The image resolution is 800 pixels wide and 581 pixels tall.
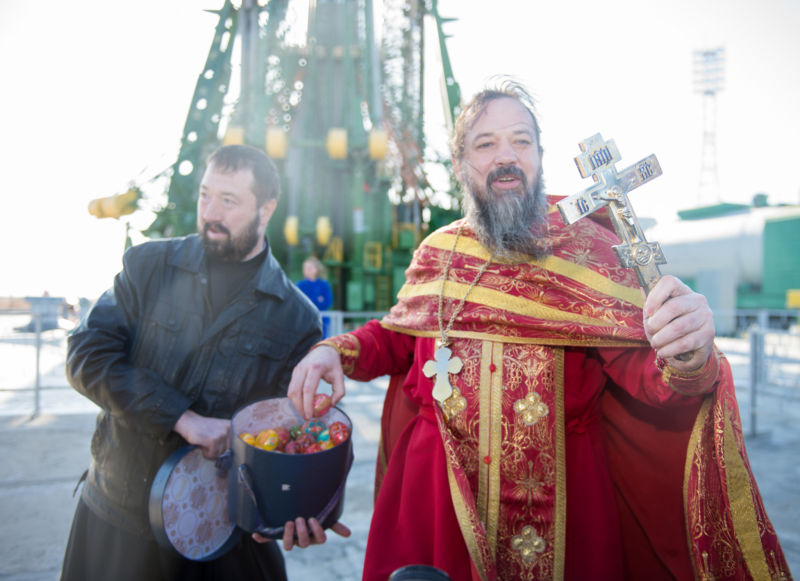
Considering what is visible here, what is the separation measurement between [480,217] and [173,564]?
5.87 ft

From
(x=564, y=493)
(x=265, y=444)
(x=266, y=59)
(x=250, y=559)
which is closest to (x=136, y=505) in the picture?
(x=250, y=559)

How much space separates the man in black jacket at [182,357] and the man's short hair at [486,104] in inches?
31.6

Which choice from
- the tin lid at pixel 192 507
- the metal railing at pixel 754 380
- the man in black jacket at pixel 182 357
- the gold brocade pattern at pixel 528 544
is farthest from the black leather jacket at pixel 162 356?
the metal railing at pixel 754 380

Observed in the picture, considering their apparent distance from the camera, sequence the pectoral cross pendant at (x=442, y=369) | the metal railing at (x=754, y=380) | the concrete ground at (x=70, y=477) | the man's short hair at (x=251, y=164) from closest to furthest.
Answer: the pectoral cross pendant at (x=442, y=369), the man's short hair at (x=251, y=164), the concrete ground at (x=70, y=477), the metal railing at (x=754, y=380)

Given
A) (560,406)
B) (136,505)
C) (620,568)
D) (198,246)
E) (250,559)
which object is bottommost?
(250,559)

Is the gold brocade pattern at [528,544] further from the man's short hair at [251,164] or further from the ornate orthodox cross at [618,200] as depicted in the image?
the man's short hair at [251,164]

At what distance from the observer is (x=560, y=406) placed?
1.63 meters

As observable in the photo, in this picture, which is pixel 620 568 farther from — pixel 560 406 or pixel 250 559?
pixel 250 559

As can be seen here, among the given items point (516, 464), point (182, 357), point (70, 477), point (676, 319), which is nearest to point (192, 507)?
point (182, 357)

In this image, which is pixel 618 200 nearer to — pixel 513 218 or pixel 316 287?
pixel 513 218

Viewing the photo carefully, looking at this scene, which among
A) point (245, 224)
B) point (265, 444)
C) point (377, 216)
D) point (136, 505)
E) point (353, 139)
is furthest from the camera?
point (377, 216)

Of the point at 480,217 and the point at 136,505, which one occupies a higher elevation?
the point at 480,217

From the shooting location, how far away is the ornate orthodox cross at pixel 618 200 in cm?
114

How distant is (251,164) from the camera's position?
2.01 m
